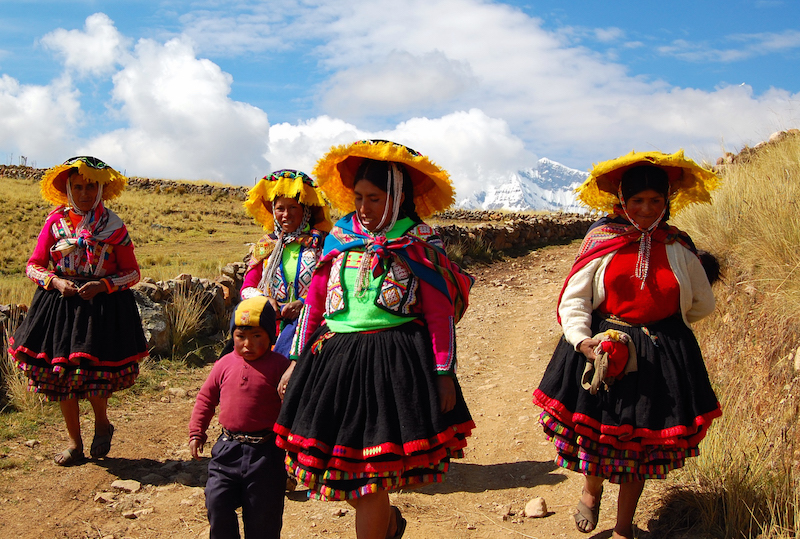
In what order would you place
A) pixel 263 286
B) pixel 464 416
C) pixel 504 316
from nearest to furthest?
pixel 464 416 < pixel 263 286 < pixel 504 316

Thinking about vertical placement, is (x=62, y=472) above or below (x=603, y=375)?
below

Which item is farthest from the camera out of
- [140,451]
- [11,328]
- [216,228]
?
[216,228]

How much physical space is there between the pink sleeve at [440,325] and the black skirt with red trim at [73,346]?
2902 mm

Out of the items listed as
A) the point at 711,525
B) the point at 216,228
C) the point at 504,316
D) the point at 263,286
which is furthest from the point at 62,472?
the point at 216,228

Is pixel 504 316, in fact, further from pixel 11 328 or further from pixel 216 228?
pixel 216 228

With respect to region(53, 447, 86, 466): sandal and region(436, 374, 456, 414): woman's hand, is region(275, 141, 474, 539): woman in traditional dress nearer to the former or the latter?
region(436, 374, 456, 414): woman's hand

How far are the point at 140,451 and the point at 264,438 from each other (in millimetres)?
2506

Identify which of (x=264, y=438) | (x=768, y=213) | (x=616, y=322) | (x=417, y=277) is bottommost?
(x=264, y=438)

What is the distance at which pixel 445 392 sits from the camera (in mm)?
2895

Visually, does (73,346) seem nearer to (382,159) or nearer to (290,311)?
(290,311)

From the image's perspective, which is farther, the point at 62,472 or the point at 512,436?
the point at 512,436

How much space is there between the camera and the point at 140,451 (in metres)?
5.19

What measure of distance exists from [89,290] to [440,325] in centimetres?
302

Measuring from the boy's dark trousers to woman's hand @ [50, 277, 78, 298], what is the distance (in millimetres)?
2251
